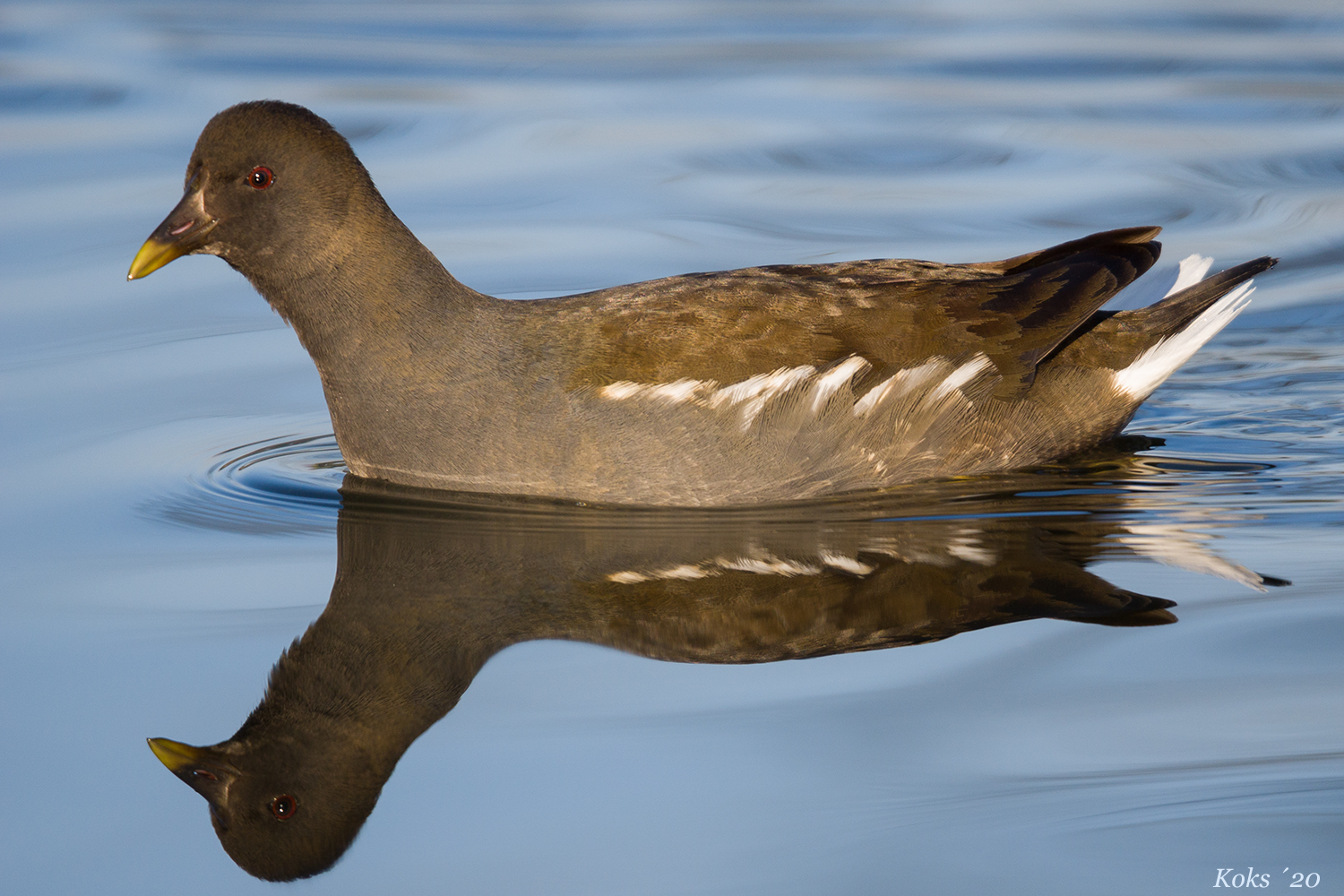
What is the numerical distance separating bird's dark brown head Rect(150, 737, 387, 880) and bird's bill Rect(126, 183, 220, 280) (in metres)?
2.39

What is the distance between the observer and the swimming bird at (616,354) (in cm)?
636

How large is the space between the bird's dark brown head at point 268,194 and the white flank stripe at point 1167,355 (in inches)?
126

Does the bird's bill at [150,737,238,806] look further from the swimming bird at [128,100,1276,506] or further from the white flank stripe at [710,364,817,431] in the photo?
the white flank stripe at [710,364,817,431]

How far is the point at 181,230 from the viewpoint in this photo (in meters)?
6.50

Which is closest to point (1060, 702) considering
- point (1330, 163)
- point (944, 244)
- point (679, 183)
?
point (944, 244)

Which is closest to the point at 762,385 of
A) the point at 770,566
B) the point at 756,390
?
the point at 756,390

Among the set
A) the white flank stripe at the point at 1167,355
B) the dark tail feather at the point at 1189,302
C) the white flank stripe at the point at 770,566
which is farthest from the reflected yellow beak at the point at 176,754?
the dark tail feather at the point at 1189,302

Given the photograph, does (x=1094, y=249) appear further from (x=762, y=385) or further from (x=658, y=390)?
(x=658, y=390)

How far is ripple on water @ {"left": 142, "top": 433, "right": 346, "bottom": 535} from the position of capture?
6.54 metres

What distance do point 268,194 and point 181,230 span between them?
354 millimetres

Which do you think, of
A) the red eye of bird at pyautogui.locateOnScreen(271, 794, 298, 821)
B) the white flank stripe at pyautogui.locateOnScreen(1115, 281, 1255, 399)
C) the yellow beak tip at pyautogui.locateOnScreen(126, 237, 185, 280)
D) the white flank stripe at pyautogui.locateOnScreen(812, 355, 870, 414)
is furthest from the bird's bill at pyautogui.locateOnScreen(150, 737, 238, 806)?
the white flank stripe at pyautogui.locateOnScreen(1115, 281, 1255, 399)

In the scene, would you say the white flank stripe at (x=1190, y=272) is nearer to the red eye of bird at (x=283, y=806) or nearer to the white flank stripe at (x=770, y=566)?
the white flank stripe at (x=770, y=566)

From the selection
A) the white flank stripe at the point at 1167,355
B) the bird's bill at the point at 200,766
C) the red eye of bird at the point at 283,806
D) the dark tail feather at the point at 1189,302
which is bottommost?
the red eye of bird at the point at 283,806

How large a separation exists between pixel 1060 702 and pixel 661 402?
2.07 m
